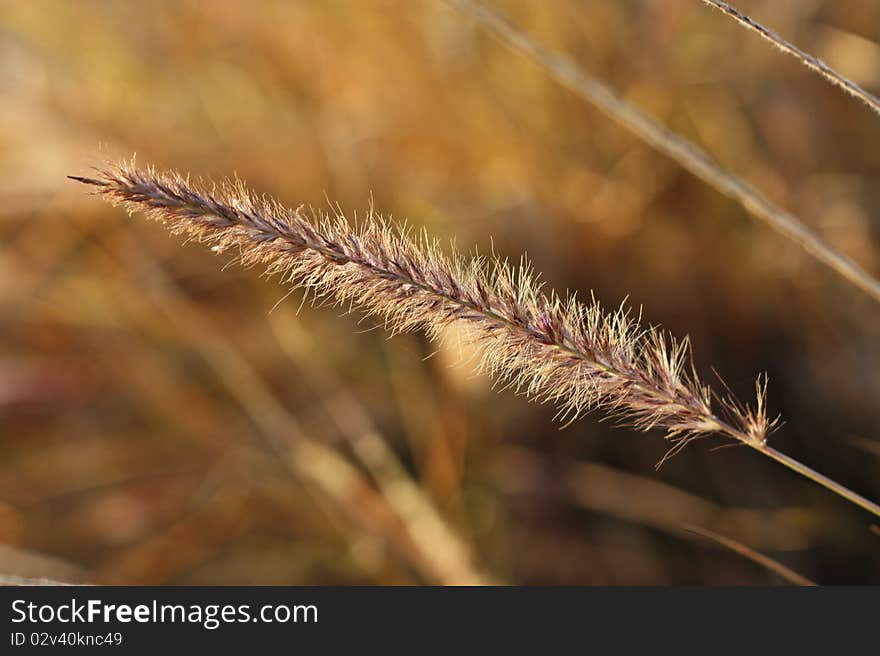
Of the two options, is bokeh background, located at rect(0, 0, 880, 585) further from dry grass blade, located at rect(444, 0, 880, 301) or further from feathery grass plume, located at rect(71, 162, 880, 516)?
feathery grass plume, located at rect(71, 162, 880, 516)

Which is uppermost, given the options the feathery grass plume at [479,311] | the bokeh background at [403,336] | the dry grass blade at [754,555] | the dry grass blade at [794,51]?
the bokeh background at [403,336]

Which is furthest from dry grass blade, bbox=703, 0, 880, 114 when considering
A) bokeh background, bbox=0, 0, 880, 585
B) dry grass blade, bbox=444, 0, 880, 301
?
bokeh background, bbox=0, 0, 880, 585

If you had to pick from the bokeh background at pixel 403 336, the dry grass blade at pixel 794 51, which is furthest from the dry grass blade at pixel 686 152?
the bokeh background at pixel 403 336

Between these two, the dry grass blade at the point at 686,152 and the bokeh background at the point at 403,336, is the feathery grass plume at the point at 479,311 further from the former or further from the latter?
the bokeh background at the point at 403,336

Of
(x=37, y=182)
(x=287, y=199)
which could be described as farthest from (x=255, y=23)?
(x=37, y=182)

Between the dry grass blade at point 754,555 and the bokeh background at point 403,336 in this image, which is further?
the bokeh background at point 403,336

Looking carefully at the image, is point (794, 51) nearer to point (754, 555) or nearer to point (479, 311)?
point (479, 311)
